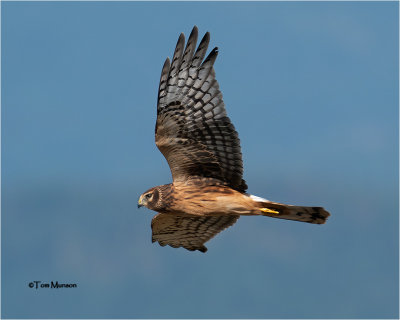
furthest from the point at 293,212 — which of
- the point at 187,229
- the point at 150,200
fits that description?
the point at 187,229

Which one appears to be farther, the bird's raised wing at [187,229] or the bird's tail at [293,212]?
the bird's raised wing at [187,229]

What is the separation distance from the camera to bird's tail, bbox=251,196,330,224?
501 inches

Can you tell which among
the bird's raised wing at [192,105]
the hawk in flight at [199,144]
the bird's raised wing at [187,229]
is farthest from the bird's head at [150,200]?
the bird's raised wing at [187,229]

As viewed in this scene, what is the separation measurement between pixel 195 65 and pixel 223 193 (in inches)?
80.1

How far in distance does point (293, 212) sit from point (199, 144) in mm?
1823

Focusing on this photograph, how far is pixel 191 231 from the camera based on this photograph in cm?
1480

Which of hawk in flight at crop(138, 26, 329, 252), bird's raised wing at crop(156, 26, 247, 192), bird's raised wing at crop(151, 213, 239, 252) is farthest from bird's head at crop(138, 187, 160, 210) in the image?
bird's raised wing at crop(151, 213, 239, 252)

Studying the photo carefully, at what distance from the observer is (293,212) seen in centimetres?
1293

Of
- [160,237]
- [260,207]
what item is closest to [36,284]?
[160,237]

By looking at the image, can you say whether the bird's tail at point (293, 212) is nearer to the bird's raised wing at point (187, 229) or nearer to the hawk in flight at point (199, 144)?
the hawk in flight at point (199, 144)

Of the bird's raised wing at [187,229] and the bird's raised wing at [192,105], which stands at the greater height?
the bird's raised wing at [192,105]

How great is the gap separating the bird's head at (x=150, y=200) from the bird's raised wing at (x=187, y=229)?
1.42 m

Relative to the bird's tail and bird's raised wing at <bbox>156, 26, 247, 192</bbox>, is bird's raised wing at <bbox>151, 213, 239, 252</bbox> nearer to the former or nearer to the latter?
the bird's tail

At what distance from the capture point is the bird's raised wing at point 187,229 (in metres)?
14.4
